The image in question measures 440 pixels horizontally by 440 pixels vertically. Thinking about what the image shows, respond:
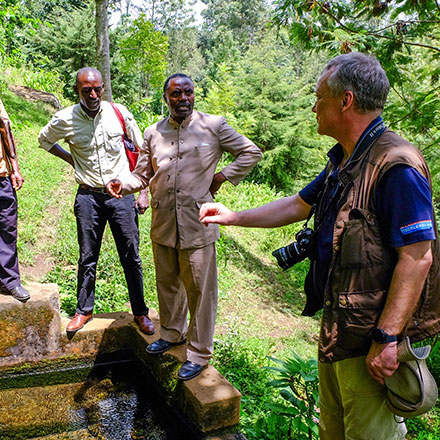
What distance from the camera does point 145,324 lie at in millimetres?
3445

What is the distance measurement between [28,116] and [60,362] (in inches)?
328

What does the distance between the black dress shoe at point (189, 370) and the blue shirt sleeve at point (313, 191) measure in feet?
4.60

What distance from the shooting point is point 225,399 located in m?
2.55

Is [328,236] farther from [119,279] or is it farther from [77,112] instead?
[119,279]

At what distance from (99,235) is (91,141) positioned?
2.57ft

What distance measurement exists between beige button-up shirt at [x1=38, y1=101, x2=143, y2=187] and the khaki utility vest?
7.44 ft

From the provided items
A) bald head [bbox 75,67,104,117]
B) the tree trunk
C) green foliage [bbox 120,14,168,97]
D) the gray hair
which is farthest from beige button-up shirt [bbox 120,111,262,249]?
green foliage [bbox 120,14,168,97]

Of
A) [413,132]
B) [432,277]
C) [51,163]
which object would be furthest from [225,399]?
[51,163]

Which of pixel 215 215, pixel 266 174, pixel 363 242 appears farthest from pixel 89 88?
pixel 266 174

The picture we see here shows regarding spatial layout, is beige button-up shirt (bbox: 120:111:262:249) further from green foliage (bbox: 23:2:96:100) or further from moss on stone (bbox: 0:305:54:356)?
green foliage (bbox: 23:2:96:100)

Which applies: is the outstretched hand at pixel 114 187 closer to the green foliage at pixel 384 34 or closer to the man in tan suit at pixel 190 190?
the man in tan suit at pixel 190 190

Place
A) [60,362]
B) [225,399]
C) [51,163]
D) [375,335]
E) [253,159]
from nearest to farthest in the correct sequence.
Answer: [375,335]
[225,399]
[253,159]
[60,362]
[51,163]

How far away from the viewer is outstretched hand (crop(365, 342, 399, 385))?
160 centimetres

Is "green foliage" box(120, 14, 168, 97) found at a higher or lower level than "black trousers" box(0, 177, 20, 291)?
higher
